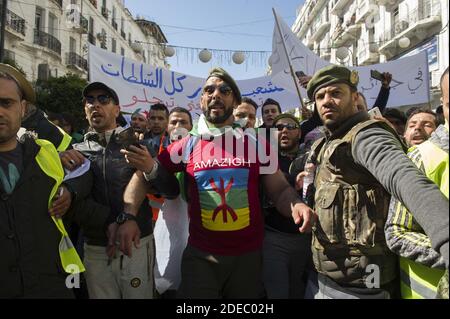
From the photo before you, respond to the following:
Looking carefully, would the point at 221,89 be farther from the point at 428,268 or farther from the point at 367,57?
the point at 367,57

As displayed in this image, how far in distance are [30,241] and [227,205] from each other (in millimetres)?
1112

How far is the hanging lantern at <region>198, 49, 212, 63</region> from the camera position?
1203 centimetres

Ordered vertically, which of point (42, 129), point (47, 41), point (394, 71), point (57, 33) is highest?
point (57, 33)

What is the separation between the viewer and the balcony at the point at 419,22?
18.8 m

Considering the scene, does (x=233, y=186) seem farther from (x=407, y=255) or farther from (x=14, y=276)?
(x=14, y=276)

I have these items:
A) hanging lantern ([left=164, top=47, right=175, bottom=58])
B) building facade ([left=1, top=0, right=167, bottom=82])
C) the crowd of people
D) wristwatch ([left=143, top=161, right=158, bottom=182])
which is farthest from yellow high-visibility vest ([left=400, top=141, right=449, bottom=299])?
building facade ([left=1, top=0, right=167, bottom=82])

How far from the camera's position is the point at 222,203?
2.29 metres

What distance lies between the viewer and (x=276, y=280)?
2604 mm

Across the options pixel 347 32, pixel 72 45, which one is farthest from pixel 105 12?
pixel 347 32

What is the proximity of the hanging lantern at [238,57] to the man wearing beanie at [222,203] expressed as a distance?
10195 mm

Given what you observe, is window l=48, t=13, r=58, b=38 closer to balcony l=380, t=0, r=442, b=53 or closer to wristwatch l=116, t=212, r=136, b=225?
balcony l=380, t=0, r=442, b=53

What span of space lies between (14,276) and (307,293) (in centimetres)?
165

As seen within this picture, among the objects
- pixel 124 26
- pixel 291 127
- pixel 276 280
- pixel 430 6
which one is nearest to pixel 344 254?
pixel 276 280

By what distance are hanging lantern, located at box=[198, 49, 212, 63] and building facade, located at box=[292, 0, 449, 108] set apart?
4.72 m
